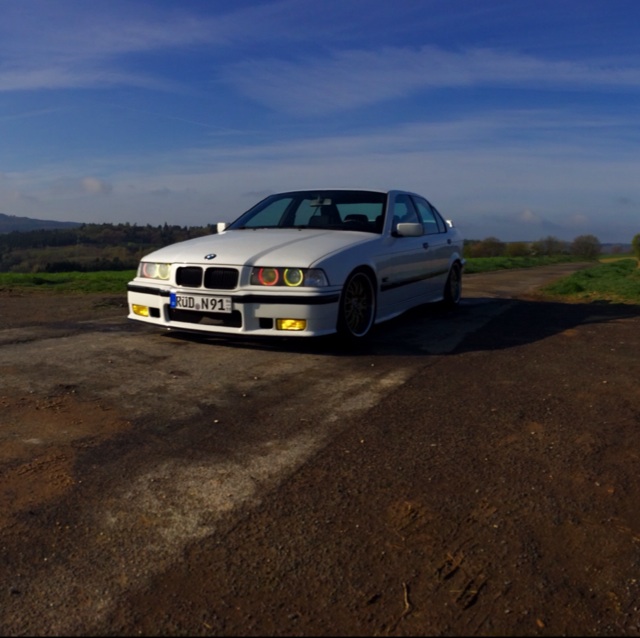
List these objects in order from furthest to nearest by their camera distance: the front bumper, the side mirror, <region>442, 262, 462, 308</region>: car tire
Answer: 1. <region>442, 262, 462, 308</region>: car tire
2. the side mirror
3. the front bumper

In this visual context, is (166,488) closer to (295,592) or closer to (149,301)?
(295,592)

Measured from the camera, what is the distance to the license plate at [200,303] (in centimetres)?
592

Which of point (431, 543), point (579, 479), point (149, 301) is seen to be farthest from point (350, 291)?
point (431, 543)

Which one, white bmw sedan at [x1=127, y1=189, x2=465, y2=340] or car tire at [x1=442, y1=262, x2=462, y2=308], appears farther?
car tire at [x1=442, y1=262, x2=462, y2=308]

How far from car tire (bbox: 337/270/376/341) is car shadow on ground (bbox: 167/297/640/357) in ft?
0.42

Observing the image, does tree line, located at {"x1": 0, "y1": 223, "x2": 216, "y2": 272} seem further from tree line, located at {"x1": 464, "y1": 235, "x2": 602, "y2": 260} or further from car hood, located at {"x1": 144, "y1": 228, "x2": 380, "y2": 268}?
tree line, located at {"x1": 464, "y1": 235, "x2": 602, "y2": 260}

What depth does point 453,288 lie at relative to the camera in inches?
372

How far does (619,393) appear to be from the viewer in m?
4.65

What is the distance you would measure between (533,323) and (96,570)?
651 centimetres

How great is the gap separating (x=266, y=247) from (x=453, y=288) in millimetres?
3929

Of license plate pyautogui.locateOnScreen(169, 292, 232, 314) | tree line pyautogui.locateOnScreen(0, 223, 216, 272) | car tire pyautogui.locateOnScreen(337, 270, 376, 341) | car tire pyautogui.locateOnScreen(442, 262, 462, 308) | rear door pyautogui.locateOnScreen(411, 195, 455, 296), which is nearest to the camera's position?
license plate pyautogui.locateOnScreen(169, 292, 232, 314)

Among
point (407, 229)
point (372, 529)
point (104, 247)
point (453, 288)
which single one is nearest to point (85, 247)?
Answer: point (104, 247)

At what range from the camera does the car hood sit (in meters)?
5.96

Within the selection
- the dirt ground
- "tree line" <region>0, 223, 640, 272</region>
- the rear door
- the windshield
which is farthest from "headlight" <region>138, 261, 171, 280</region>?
"tree line" <region>0, 223, 640, 272</region>
